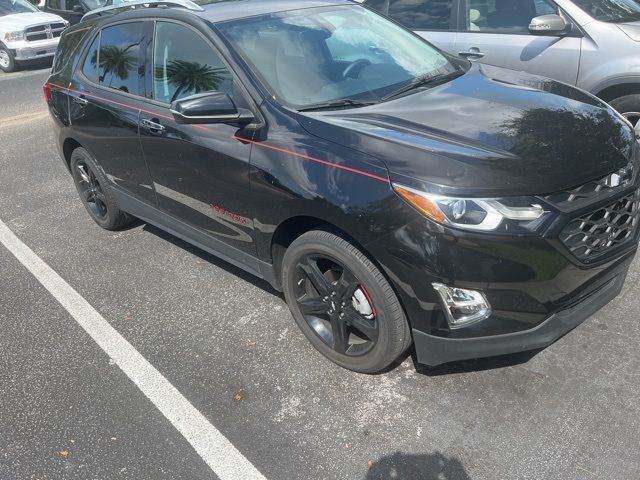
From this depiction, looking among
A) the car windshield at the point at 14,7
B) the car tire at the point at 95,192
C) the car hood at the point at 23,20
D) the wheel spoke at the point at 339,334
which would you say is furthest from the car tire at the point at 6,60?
the wheel spoke at the point at 339,334

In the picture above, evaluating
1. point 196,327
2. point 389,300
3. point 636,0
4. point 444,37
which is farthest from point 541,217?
point 636,0

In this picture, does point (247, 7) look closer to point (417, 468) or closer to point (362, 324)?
point (362, 324)

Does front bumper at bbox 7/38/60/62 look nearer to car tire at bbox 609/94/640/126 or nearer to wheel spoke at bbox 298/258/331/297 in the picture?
car tire at bbox 609/94/640/126

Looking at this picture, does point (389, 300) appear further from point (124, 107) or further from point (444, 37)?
point (444, 37)

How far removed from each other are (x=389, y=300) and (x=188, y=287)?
1.84 meters

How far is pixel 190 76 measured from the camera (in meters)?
3.43

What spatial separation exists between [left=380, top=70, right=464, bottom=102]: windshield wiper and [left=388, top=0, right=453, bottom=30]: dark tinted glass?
2.51 meters

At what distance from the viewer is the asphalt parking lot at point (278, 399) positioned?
98.1 inches

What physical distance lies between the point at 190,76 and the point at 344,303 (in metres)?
1.67

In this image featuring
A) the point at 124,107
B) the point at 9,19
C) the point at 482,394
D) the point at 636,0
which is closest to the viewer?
the point at 482,394

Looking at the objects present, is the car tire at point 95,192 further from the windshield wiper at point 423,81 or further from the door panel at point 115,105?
the windshield wiper at point 423,81

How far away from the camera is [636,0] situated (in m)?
5.57

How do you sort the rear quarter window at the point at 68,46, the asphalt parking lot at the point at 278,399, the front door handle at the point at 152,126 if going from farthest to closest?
the rear quarter window at the point at 68,46, the front door handle at the point at 152,126, the asphalt parking lot at the point at 278,399

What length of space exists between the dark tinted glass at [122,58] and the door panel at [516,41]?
2.73 m
